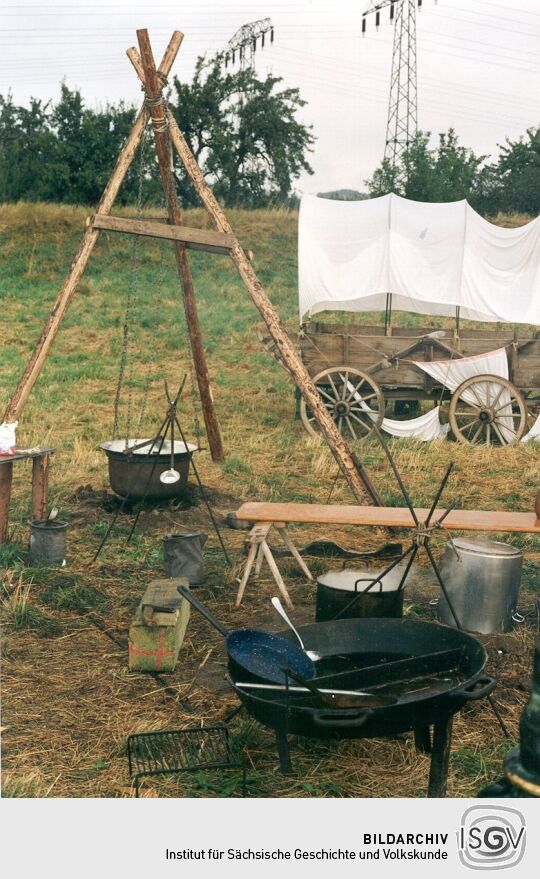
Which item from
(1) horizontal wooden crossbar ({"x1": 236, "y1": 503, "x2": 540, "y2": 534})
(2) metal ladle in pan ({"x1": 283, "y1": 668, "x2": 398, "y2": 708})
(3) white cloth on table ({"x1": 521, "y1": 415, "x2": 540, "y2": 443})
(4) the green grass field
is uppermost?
(1) horizontal wooden crossbar ({"x1": 236, "y1": 503, "x2": 540, "y2": 534})

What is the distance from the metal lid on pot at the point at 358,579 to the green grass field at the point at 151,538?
0.39 m

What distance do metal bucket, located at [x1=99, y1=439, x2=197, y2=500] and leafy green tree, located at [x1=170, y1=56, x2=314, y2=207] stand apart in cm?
623

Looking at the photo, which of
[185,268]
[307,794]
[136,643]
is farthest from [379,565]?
[185,268]

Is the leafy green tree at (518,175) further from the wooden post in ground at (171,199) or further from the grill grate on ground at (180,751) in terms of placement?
the grill grate on ground at (180,751)

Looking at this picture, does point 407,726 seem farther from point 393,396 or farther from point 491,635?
point 393,396

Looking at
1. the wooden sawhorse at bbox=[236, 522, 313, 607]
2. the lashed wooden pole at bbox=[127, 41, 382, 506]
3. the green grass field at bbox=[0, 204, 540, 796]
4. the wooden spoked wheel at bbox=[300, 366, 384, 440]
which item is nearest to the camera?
the green grass field at bbox=[0, 204, 540, 796]

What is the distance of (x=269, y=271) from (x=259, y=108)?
668 centimetres

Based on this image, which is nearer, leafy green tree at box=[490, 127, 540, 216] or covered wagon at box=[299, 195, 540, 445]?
covered wagon at box=[299, 195, 540, 445]

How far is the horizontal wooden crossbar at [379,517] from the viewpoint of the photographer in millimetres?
4898

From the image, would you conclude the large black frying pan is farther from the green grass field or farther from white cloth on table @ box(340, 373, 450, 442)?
white cloth on table @ box(340, 373, 450, 442)

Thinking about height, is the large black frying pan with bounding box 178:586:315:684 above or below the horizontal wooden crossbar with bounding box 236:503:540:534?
below

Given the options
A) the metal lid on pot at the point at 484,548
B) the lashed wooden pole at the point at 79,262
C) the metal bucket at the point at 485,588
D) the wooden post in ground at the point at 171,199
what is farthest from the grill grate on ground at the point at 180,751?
the wooden post in ground at the point at 171,199

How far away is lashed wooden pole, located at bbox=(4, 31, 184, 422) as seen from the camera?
6.41 m
